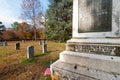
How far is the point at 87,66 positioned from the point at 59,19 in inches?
664

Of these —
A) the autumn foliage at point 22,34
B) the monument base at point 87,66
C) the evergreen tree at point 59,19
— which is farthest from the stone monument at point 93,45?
the autumn foliage at point 22,34

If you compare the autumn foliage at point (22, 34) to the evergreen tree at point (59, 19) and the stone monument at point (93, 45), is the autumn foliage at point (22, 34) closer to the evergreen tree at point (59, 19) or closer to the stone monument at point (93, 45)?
the evergreen tree at point (59, 19)

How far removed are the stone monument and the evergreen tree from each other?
573 inches

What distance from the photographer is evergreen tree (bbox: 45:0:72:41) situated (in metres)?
19.1

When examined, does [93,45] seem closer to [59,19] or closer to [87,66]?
[87,66]

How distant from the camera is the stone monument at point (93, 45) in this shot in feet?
10.9

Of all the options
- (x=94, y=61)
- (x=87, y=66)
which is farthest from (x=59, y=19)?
(x=94, y=61)

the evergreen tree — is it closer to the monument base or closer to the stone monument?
the stone monument

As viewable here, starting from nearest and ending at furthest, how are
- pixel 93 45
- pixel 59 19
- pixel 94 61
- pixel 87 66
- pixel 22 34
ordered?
pixel 94 61 → pixel 87 66 → pixel 93 45 → pixel 59 19 → pixel 22 34

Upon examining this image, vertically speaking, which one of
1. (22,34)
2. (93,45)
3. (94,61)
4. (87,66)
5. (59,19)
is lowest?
(87,66)

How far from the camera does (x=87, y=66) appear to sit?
12.0 feet

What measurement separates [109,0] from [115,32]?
87 cm

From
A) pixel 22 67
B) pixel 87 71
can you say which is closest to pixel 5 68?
pixel 22 67

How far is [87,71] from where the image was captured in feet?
11.7
